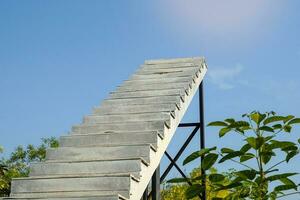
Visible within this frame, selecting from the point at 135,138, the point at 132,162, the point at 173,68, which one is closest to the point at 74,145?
the point at 135,138

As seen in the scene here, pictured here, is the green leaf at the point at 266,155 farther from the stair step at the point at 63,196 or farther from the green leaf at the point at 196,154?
the stair step at the point at 63,196

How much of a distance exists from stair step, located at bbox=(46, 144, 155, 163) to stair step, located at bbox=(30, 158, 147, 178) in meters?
0.17

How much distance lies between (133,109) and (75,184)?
2.17 metres

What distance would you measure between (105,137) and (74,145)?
369 mm

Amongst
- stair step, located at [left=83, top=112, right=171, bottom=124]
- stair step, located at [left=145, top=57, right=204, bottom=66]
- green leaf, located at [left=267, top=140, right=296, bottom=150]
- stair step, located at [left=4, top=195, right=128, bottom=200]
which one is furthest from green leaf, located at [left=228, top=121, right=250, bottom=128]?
stair step, located at [left=145, top=57, right=204, bottom=66]

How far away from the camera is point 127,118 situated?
20.4 feet

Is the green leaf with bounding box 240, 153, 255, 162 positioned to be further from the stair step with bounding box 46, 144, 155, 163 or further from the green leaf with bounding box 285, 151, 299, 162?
the stair step with bounding box 46, 144, 155, 163

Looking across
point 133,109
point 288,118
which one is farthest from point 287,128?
point 133,109

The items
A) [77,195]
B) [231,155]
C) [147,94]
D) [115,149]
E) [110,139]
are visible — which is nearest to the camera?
[231,155]

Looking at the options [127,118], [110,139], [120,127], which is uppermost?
[127,118]

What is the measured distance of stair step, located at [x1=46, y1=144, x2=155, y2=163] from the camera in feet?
16.3

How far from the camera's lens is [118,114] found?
644 centimetres

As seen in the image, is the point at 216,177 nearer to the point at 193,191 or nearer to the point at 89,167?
the point at 193,191

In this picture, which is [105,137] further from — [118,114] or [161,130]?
[118,114]
